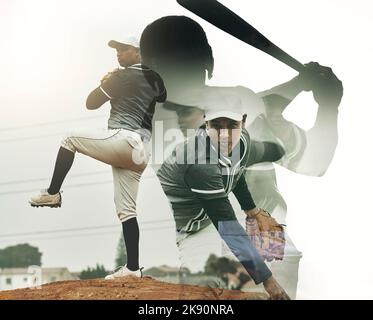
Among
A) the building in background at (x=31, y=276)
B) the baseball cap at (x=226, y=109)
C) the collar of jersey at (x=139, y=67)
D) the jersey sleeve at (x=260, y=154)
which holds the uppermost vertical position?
the collar of jersey at (x=139, y=67)

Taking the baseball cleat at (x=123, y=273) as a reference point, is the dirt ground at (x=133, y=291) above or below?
below

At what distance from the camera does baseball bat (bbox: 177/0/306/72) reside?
303 cm

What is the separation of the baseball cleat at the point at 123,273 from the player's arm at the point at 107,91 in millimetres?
832

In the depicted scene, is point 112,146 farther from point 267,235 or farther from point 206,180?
point 267,235

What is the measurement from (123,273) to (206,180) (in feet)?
2.05

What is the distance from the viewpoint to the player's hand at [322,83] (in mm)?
3004

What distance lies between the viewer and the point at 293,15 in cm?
303

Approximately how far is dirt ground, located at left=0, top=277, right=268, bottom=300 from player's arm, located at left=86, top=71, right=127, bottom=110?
0.90 metres

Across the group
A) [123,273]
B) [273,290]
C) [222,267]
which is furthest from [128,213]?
[273,290]

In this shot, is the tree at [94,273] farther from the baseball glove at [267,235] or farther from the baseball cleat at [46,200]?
the baseball glove at [267,235]

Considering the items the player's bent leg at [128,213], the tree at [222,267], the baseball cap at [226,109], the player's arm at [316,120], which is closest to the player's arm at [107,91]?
the player's bent leg at [128,213]

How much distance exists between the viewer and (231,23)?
3.04 m

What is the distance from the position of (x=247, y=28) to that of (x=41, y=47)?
3.51ft
